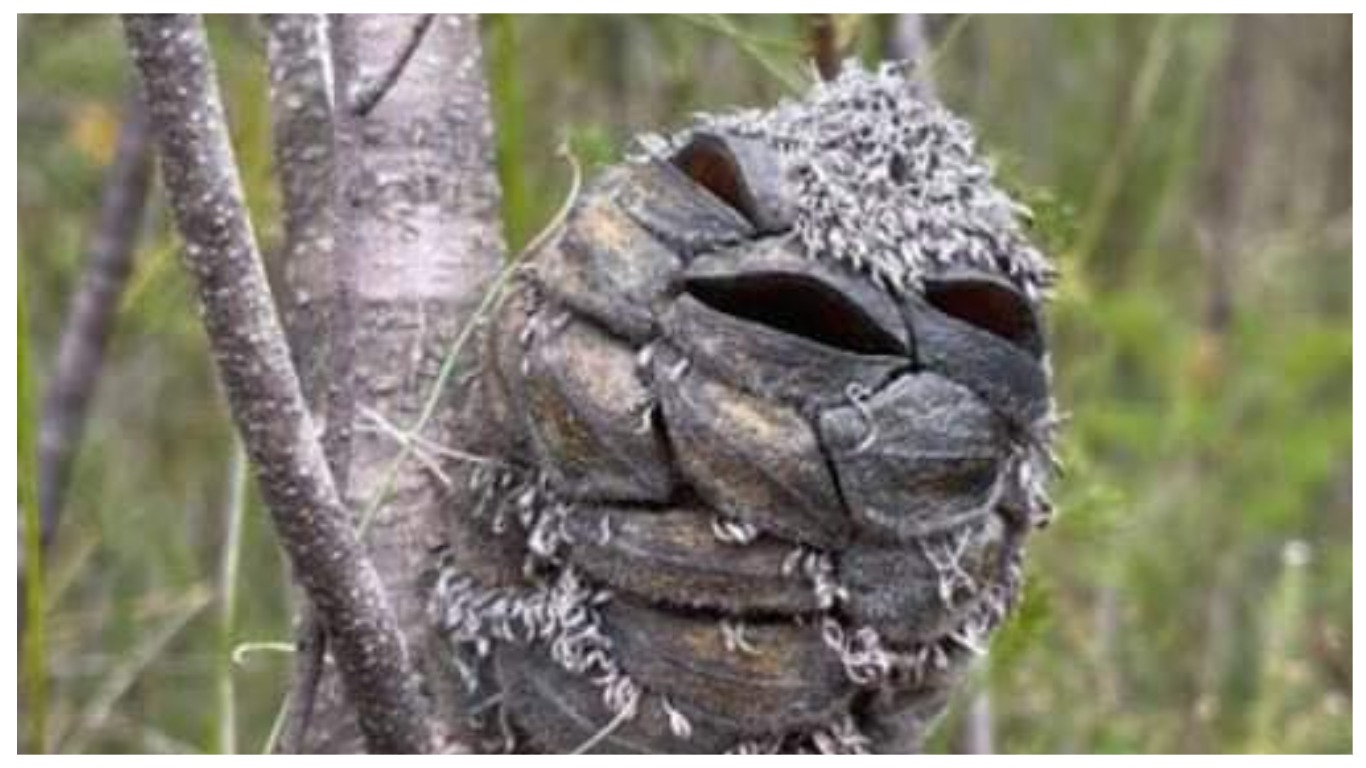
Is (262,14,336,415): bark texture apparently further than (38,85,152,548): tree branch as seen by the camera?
No

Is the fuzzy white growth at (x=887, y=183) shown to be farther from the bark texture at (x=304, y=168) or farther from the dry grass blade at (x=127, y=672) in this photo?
the dry grass blade at (x=127, y=672)

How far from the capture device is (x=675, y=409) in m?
0.81

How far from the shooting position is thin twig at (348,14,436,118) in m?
0.90

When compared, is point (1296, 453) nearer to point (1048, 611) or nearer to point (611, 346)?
point (1048, 611)

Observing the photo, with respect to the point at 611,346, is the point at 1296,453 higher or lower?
lower

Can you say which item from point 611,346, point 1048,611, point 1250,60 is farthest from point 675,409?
point 1250,60

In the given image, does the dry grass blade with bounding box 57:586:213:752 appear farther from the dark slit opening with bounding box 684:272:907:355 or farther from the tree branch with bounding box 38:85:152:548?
the dark slit opening with bounding box 684:272:907:355

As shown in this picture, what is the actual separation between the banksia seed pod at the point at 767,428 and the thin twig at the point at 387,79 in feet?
0.31

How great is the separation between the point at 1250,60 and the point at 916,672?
272cm

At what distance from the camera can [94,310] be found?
1.65 m

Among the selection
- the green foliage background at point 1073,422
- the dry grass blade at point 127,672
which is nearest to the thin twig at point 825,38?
the green foliage background at point 1073,422

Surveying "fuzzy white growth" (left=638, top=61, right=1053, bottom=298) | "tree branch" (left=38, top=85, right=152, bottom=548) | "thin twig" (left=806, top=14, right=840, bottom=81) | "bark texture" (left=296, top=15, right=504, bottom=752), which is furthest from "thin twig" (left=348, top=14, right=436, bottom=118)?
"tree branch" (left=38, top=85, right=152, bottom=548)

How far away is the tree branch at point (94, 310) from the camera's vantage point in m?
1.64

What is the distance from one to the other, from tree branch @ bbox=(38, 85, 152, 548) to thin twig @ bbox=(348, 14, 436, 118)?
723 millimetres
